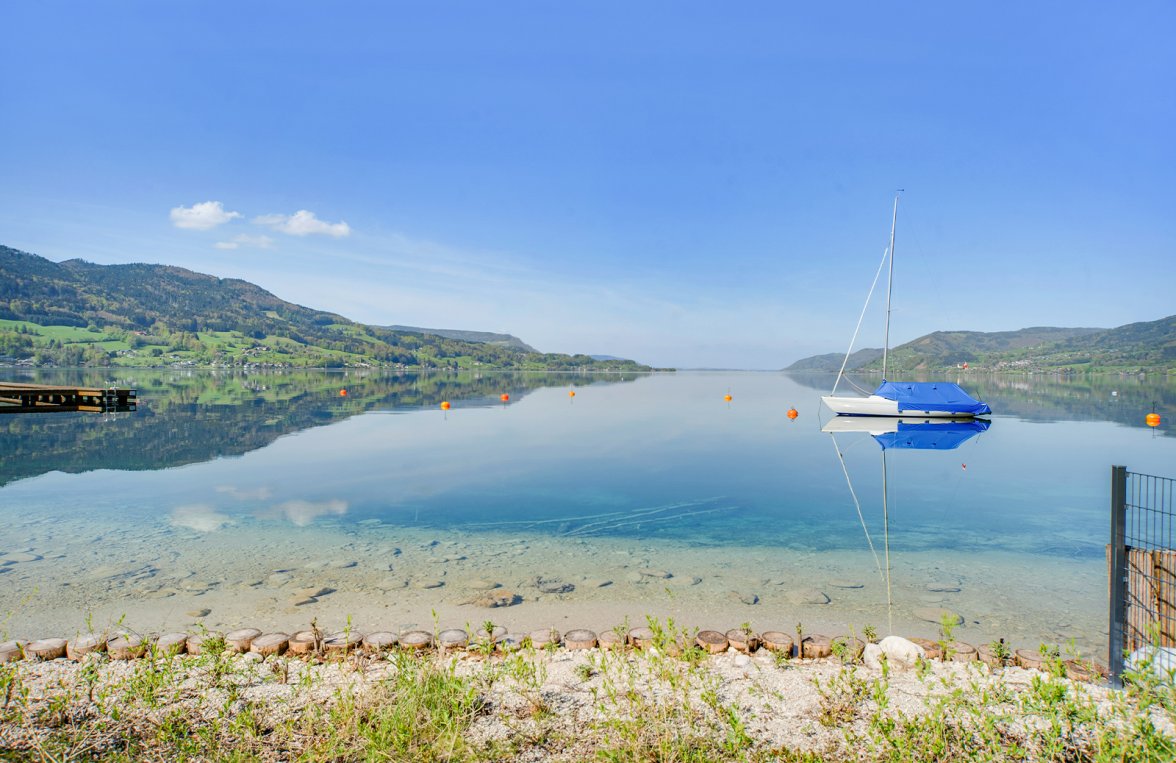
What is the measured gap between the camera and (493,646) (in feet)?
25.6

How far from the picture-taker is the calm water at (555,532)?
410 inches

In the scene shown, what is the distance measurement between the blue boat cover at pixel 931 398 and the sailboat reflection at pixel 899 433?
1106 millimetres

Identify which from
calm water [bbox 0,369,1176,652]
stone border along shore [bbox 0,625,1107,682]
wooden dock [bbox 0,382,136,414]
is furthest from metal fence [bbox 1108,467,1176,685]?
wooden dock [bbox 0,382,136,414]

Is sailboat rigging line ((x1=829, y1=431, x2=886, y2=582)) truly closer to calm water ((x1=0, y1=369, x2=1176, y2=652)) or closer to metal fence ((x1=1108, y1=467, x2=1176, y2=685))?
calm water ((x1=0, y1=369, x2=1176, y2=652))

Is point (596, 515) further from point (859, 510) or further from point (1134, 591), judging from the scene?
point (1134, 591)

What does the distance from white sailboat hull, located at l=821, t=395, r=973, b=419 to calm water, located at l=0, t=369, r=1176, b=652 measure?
42.0ft

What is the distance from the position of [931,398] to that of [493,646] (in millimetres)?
48270

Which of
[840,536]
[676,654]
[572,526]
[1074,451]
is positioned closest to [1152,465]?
[1074,451]

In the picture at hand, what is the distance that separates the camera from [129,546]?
13.9 m

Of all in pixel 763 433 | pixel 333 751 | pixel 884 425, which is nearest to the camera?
pixel 333 751

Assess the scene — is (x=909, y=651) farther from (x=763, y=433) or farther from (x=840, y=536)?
(x=763, y=433)

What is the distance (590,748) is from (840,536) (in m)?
11.6

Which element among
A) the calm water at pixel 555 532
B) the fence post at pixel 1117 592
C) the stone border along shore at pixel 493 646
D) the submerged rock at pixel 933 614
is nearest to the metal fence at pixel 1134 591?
the fence post at pixel 1117 592

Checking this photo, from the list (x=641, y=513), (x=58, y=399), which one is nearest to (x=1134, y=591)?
(x=641, y=513)
